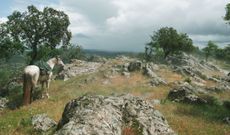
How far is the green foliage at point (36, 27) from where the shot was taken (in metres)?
80.8

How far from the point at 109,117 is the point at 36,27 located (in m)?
69.0

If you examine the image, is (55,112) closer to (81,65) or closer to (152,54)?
(81,65)

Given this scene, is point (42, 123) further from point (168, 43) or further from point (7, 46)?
point (168, 43)

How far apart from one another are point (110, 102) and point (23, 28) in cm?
6686

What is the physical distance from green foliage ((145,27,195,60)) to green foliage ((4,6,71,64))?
44.9 m

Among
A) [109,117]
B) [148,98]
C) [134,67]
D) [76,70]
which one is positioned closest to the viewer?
[109,117]

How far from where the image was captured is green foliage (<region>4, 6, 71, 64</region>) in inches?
3179

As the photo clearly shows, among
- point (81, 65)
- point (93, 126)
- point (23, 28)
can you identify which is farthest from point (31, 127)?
point (23, 28)

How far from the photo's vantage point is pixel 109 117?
1561cm

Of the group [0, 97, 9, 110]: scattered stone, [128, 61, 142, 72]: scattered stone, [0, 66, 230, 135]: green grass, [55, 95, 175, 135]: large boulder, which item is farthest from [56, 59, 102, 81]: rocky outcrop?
[55, 95, 175, 135]: large boulder

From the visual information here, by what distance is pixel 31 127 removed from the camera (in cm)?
2036

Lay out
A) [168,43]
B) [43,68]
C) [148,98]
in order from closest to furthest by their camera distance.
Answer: [43,68]
[148,98]
[168,43]

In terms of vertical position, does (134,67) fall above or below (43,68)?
below

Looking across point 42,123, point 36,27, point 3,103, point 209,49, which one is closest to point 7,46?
point 36,27
